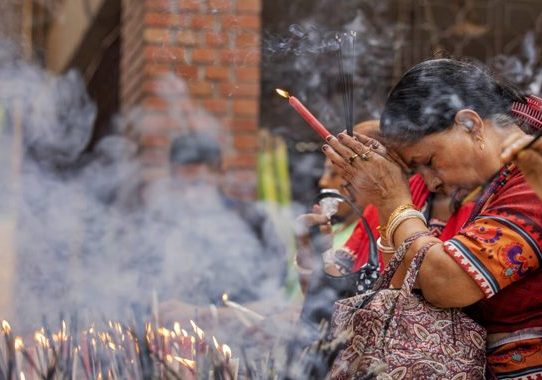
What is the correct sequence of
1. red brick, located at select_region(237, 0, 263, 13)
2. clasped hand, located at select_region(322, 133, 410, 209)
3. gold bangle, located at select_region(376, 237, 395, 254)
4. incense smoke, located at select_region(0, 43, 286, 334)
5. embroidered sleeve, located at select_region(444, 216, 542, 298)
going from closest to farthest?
1. embroidered sleeve, located at select_region(444, 216, 542, 298)
2. clasped hand, located at select_region(322, 133, 410, 209)
3. gold bangle, located at select_region(376, 237, 395, 254)
4. incense smoke, located at select_region(0, 43, 286, 334)
5. red brick, located at select_region(237, 0, 263, 13)

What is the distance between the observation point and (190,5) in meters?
5.55

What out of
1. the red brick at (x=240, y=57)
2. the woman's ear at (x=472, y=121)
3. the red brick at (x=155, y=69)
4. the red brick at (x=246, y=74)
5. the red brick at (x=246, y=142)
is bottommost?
the red brick at (x=246, y=142)

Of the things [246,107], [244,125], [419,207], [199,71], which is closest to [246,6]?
[199,71]

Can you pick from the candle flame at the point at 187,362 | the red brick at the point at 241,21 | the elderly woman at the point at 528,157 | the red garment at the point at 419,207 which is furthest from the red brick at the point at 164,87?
the elderly woman at the point at 528,157

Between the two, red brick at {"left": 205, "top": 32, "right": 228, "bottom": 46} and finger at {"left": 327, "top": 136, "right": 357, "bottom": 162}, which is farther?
red brick at {"left": 205, "top": 32, "right": 228, "bottom": 46}

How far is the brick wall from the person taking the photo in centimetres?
564

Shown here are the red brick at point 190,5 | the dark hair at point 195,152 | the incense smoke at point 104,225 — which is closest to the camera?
the incense smoke at point 104,225

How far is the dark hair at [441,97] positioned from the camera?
2.54 m

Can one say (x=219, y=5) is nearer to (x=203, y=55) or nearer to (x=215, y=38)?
(x=215, y=38)

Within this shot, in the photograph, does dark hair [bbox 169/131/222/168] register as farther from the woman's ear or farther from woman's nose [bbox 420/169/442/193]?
the woman's ear

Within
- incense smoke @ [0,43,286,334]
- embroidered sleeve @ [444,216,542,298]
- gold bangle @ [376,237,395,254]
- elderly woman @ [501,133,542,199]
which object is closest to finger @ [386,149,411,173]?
gold bangle @ [376,237,395,254]

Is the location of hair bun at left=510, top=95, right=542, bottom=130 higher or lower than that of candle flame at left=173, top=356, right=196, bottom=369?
higher

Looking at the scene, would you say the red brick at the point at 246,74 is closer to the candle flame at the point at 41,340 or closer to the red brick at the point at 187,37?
the red brick at the point at 187,37

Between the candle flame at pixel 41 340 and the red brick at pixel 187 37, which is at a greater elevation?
the red brick at pixel 187 37
